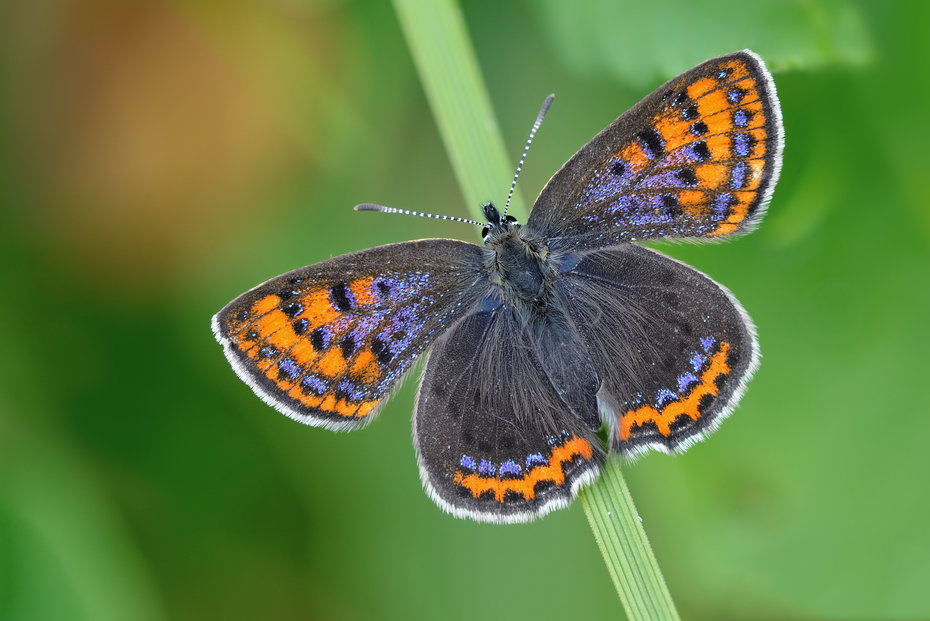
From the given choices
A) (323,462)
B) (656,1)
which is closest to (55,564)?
(323,462)

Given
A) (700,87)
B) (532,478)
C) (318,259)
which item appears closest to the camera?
(700,87)

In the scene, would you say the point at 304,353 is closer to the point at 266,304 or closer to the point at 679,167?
the point at 266,304

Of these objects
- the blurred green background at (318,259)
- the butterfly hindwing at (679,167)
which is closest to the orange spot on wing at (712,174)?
the butterfly hindwing at (679,167)

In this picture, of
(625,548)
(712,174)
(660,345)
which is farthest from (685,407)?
(712,174)

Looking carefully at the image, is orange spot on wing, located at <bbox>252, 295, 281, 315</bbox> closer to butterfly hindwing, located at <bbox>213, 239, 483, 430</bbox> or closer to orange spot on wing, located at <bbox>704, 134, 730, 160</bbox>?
butterfly hindwing, located at <bbox>213, 239, 483, 430</bbox>

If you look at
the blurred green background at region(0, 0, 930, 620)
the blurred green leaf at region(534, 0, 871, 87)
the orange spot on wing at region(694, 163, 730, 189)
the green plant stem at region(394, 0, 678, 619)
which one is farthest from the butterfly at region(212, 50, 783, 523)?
the blurred green background at region(0, 0, 930, 620)

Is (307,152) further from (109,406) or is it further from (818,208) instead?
(818,208)
